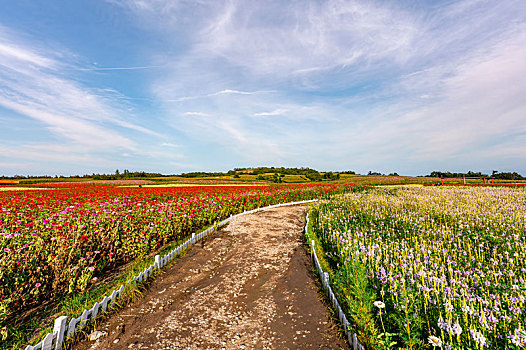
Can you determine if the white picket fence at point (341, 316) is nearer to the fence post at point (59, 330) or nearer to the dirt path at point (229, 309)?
the dirt path at point (229, 309)

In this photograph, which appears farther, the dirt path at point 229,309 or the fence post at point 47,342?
the dirt path at point 229,309

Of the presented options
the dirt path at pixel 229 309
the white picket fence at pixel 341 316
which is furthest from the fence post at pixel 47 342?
the white picket fence at pixel 341 316

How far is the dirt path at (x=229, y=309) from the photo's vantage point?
11.8ft

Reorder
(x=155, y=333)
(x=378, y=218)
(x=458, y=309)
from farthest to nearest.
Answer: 1. (x=378, y=218)
2. (x=155, y=333)
3. (x=458, y=309)

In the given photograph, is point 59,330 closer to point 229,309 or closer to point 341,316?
point 229,309

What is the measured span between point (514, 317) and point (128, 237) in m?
8.18

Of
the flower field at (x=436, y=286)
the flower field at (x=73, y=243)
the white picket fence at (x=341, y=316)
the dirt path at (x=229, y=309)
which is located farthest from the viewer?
the flower field at (x=73, y=243)

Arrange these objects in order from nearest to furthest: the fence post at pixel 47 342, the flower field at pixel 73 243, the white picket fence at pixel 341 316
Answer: the fence post at pixel 47 342, the white picket fence at pixel 341 316, the flower field at pixel 73 243

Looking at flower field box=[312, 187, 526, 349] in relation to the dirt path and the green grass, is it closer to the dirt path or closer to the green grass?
the dirt path

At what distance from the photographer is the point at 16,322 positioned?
12.8 ft

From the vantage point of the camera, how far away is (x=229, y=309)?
14.6 feet

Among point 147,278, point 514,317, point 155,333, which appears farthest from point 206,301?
point 514,317

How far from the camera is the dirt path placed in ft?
11.8

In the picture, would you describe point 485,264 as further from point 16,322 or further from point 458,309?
point 16,322
